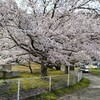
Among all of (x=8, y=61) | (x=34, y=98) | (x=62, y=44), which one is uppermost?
(x=62, y=44)

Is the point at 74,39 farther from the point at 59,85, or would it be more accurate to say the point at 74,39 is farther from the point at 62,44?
the point at 59,85

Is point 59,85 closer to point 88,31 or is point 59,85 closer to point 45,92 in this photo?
point 45,92

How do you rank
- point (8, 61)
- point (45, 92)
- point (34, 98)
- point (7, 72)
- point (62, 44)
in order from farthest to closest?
point (7, 72) < point (8, 61) < point (62, 44) < point (45, 92) < point (34, 98)

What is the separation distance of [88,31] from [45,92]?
16.6 feet

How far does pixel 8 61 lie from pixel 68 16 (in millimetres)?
5270

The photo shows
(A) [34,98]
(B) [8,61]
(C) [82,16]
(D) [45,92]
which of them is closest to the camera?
(A) [34,98]

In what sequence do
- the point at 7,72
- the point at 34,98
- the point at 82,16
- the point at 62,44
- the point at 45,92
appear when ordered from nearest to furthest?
the point at 34,98 < the point at 45,92 < the point at 62,44 < the point at 82,16 < the point at 7,72

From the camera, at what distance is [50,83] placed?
1532cm

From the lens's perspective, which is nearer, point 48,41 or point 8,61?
point 48,41

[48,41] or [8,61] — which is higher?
[48,41]

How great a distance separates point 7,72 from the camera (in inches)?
746

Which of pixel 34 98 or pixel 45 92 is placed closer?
pixel 34 98

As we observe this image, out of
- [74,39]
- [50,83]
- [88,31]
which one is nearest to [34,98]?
[50,83]

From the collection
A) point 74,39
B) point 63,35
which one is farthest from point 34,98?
point 74,39
